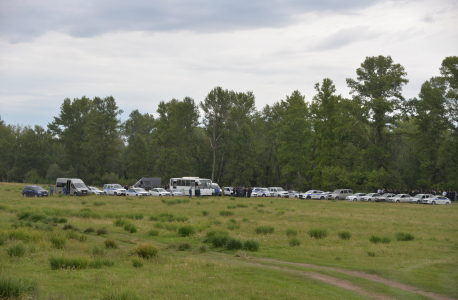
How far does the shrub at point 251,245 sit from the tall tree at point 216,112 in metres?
68.5

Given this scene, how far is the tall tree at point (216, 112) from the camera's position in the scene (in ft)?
282

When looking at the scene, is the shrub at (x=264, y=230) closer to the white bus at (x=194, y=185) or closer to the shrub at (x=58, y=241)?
the shrub at (x=58, y=241)

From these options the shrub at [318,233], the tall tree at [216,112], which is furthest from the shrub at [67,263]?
the tall tree at [216,112]

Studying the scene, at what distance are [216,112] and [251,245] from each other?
71.6m

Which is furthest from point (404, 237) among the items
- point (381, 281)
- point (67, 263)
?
point (67, 263)

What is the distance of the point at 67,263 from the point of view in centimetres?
1158

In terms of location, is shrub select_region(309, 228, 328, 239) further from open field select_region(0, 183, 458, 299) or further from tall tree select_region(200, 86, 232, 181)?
tall tree select_region(200, 86, 232, 181)

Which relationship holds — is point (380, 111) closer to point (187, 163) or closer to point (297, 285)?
point (187, 163)

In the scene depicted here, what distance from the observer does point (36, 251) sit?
13703mm

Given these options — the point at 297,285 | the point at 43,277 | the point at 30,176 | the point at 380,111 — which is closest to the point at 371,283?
the point at 297,285

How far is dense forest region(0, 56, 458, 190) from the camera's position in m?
63.3

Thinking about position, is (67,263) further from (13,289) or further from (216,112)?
(216,112)

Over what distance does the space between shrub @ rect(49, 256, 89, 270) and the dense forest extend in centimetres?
5692

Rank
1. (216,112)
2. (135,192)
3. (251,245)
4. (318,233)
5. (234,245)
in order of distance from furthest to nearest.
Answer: (216,112)
(135,192)
(318,233)
(234,245)
(251,245)
